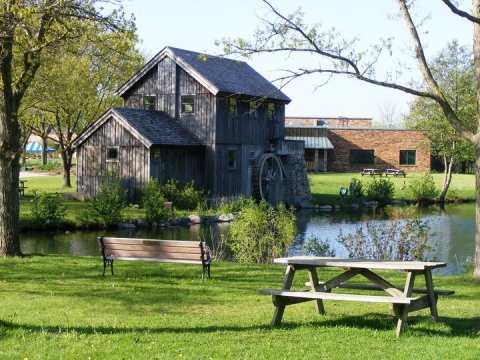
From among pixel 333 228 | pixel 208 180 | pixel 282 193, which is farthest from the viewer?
pixel 282 193

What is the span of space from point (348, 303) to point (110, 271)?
497cm

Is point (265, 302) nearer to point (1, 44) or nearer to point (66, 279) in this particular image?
point (66, 279)

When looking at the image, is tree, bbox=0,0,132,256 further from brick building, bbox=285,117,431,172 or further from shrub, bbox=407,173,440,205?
brick building, bbox=285,117,431,172

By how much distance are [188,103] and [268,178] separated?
6.40m

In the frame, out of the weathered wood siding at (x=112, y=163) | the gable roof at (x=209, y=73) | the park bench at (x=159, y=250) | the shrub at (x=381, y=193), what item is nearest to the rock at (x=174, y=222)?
the weathered wood siding at (x=112, y=163)

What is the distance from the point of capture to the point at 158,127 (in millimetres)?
35906

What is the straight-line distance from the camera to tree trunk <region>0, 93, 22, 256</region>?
14938 mm

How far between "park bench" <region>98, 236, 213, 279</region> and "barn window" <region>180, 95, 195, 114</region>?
80.6 ft

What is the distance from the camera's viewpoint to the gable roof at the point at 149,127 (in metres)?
34.4

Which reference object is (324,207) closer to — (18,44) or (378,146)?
(378,146)

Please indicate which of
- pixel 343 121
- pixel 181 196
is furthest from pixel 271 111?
pixel 343 121

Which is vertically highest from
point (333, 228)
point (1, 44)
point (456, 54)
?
point (456, 54)

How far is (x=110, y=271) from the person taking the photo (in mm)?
13805

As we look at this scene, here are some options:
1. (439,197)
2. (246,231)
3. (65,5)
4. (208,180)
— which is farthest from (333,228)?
(65,5)
